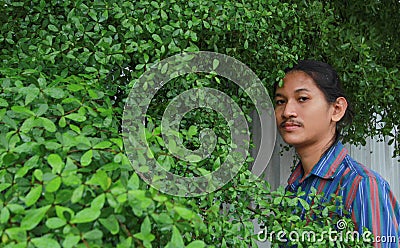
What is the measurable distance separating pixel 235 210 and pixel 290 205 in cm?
12

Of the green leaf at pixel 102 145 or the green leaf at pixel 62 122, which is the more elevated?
the green leaf at pixel 62 122

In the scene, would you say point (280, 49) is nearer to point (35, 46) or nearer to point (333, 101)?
point (333, 101)

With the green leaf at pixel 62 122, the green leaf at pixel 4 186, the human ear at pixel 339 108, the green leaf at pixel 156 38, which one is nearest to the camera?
the green leaf at pixel 4 186

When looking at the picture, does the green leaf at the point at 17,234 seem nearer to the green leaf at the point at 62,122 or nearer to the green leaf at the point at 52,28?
the green leaf at the point at 62,122

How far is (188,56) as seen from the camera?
3.80 feet

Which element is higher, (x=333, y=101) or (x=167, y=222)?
(x=333, y=101)

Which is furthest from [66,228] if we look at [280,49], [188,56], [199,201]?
[280,49]

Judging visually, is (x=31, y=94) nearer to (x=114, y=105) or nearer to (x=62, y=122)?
(x=62, y=122)

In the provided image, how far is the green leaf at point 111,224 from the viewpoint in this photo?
71cm

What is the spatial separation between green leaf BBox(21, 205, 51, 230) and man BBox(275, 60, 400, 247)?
2.64 feet

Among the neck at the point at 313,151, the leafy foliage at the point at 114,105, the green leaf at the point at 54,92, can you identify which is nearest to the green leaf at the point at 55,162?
the leafy foliage at the point at 114,105

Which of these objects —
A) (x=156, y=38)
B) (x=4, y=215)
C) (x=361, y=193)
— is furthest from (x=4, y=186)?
(x=361, y=193)

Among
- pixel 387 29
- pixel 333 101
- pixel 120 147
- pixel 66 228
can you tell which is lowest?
pixel 66 228

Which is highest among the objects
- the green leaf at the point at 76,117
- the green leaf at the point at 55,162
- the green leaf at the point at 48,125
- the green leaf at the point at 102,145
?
the green leaf at the point at 76,117
